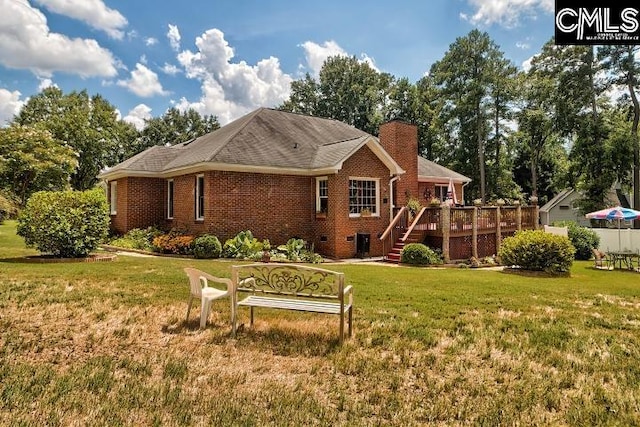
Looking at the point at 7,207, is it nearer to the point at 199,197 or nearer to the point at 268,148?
the point at 199,197

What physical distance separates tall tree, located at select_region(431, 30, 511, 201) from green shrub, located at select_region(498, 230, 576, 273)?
79.8 feet

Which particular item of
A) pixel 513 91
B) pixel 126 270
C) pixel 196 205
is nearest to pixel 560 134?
pixel 513 91

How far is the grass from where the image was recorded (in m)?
3.55

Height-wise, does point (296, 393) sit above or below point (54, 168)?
below

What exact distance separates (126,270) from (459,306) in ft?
27.6

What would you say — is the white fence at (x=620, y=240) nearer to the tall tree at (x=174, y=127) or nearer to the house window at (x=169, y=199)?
the house window at (x=169, y=199)

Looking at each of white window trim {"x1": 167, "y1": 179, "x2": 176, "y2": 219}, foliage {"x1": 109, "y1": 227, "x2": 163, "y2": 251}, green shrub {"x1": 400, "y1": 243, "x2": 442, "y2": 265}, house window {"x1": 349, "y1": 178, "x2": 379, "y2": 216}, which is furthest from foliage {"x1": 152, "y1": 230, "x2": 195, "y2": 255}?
green shrub {"x1": 400, "y1": 243, "x2": 442, "y2": 265}

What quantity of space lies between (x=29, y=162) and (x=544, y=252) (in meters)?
30.3

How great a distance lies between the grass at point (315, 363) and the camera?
355cm

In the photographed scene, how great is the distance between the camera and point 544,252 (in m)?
13.8

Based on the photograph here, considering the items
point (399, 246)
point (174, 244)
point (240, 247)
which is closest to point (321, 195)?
point (399, 246)

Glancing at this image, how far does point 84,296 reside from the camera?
7520 mm

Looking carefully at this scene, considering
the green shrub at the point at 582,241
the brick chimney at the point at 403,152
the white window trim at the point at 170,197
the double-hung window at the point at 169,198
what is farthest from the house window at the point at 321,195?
the green shrub at the point at 582,241

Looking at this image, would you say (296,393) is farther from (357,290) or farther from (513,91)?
(513,91)
